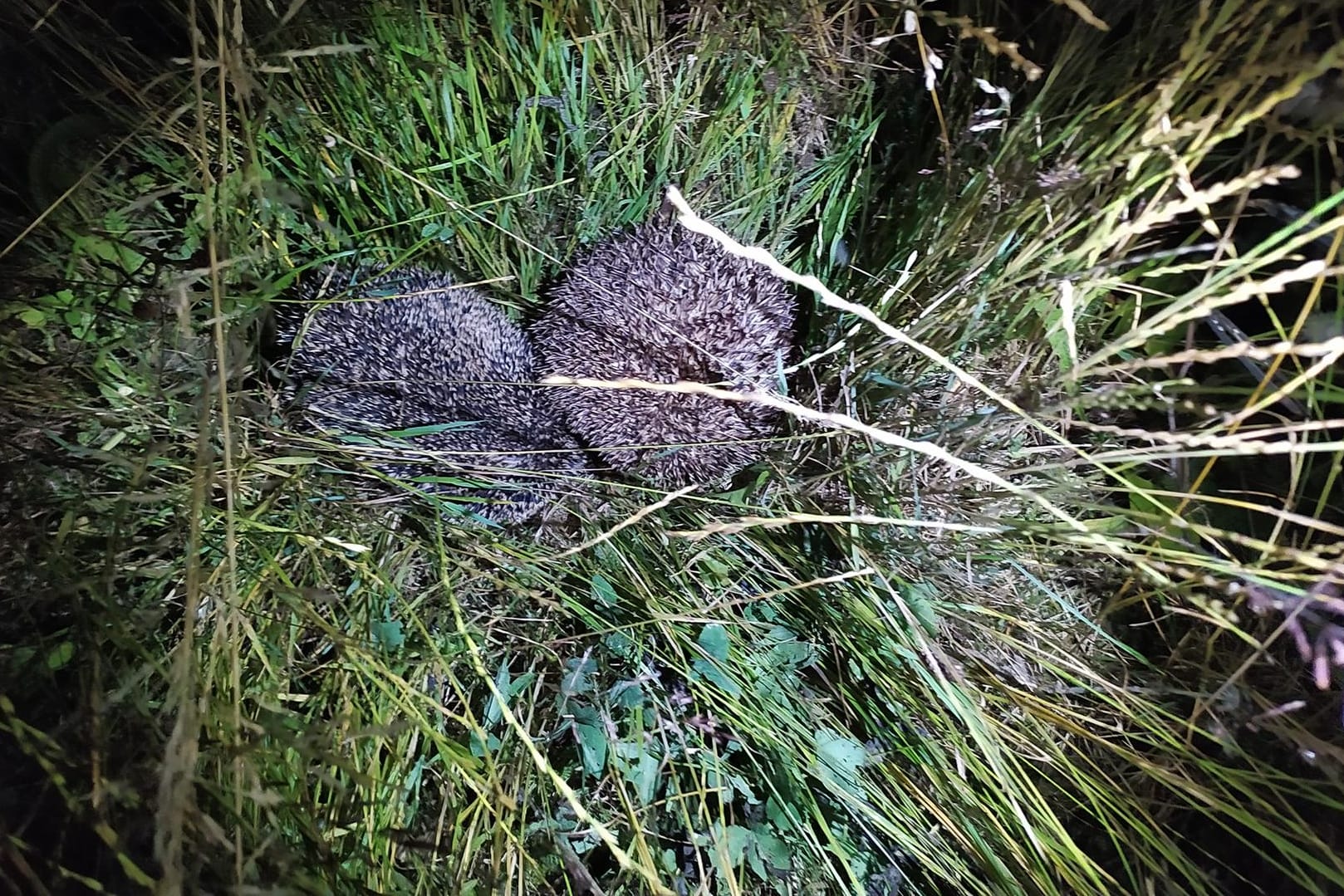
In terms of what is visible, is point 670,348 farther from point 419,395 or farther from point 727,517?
point 419,395

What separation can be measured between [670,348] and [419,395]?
55 cm

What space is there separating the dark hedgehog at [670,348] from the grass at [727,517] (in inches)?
4.6

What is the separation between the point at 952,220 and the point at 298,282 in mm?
1419

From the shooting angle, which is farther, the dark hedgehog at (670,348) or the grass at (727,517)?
the dark hedgehog at (670,348)

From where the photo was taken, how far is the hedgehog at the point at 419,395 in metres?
1.65

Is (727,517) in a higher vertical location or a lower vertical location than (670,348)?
lower

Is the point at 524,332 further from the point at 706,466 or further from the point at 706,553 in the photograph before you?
the point at 706,553

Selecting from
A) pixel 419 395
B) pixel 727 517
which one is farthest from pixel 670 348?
pixel 419 395

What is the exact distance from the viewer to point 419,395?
5.46 ft

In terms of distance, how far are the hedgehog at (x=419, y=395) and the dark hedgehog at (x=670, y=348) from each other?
130mm

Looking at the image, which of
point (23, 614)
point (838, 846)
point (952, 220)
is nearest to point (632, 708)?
point (838, 846)

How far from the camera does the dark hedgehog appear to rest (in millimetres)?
1703

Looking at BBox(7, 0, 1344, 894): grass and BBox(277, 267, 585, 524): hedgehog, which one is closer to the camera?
BBox(7, 0, 1344, 894): grass

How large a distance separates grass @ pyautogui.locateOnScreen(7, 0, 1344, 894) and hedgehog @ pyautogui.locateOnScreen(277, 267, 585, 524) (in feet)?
0.31
